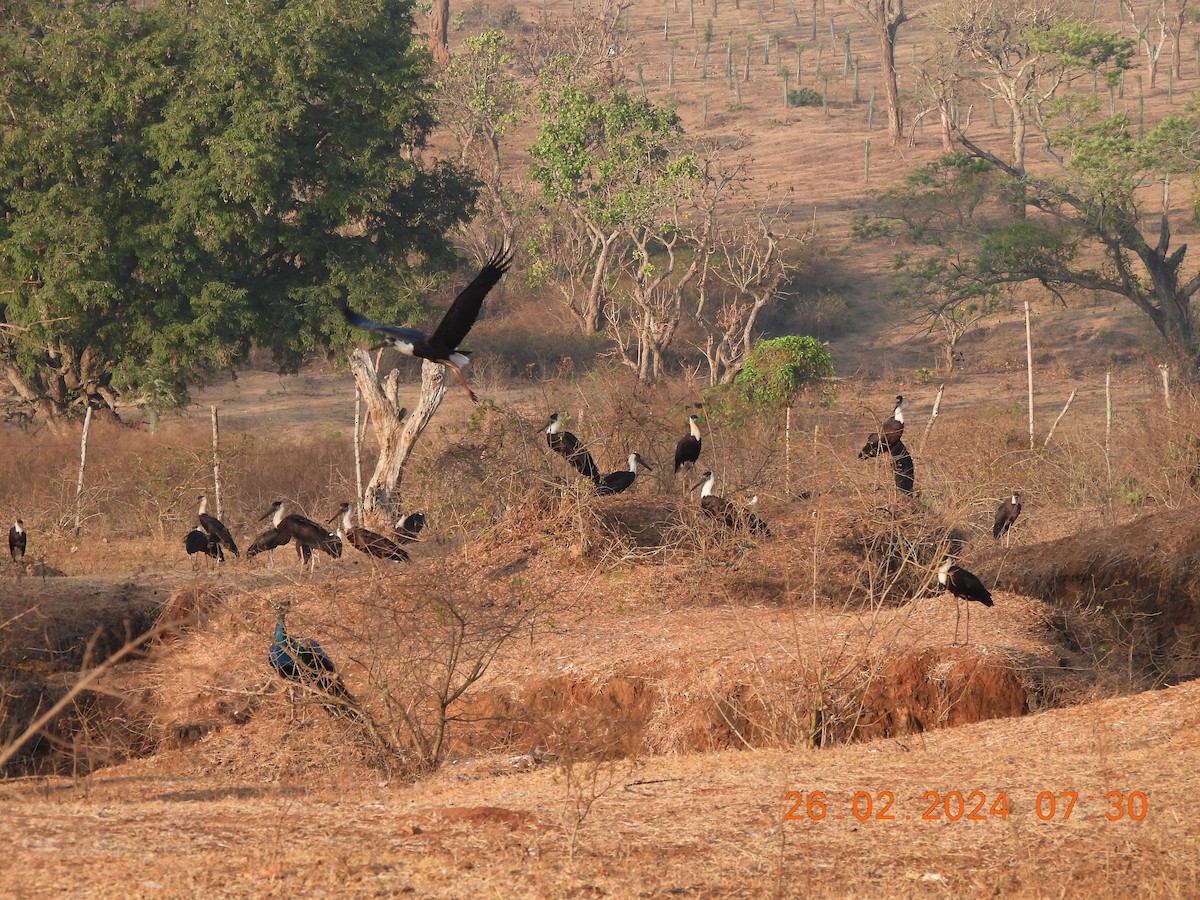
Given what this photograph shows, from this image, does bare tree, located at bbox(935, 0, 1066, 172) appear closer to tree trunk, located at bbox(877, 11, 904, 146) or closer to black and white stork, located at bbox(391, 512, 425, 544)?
tree trunk, located at bbox(877, 11, 904, 146)

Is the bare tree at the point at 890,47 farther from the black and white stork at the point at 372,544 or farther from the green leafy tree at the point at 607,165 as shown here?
the black and white stork at the point at 372,544

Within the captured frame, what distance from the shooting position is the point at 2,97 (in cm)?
2139

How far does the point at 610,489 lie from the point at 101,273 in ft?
35.5

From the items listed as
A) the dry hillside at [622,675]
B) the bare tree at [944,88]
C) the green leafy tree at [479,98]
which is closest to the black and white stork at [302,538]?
the dry hillside at [622,675]

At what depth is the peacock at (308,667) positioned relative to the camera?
8984 millimetres

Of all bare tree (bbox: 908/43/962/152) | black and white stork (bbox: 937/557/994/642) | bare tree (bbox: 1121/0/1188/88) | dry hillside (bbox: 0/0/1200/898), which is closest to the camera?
dry hillside (bbox: 0/0/1200/898)

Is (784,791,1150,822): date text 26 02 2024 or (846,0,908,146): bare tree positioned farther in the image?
(846,0,908,146): bare tree

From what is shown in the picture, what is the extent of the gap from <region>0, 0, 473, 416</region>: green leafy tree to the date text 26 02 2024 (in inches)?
624

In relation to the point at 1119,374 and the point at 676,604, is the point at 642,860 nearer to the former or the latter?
the point at 676,604

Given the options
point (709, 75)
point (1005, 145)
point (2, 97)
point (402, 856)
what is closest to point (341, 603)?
point (402, 856)

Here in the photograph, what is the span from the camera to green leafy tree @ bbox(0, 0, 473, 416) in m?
21.1

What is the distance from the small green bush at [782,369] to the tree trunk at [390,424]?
7.81 m

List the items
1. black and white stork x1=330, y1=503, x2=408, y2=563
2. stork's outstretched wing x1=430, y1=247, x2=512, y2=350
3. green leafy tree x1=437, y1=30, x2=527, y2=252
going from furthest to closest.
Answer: green leafy tree x1=437, y1=30, x2=527, y2=252, black and white stork x1=330, y1=503, x2=408, y2=563, stork's outstretched wing x1=430, y1=247, x2=512, y2=350

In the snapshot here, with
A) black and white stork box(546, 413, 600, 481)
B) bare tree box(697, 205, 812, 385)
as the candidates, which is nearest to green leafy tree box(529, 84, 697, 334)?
bare tree box(697, 205, 812, 385)
